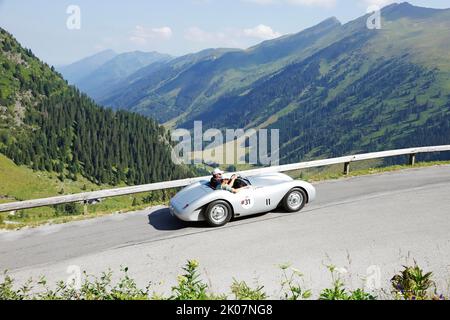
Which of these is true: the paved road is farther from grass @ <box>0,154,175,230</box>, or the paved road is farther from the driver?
grass @ <box>0,154,175,230</box>

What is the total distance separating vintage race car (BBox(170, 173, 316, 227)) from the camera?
1039 cm

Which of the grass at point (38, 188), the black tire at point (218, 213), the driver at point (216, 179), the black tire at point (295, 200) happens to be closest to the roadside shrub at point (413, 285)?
the black tire at point (218, 213)

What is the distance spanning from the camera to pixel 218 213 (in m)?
10.5

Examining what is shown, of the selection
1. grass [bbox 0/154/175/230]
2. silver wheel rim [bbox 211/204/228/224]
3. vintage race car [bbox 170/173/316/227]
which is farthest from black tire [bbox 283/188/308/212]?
grass [bbox 0/154/175/230]

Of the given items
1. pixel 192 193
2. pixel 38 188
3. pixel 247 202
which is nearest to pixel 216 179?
pixel 192 193

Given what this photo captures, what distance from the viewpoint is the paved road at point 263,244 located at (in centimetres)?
782

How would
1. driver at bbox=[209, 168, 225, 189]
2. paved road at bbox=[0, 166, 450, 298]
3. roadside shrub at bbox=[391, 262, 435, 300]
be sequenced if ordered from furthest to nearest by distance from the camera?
1. driver at bbox=[209, 168, 225, 189]
2. paved road at bbox=[0, 166, 450, 298]
3. roadside shrub at bbox=[391, 262, 435, 300]

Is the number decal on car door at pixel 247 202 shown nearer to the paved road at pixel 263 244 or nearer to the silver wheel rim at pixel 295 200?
the paved road at pixel 263 244

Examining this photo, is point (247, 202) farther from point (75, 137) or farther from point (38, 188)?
point (75, 137)

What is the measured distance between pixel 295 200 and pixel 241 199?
190 cm

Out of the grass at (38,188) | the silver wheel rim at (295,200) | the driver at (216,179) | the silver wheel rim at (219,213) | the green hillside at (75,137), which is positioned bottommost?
the grass at (38,188)
